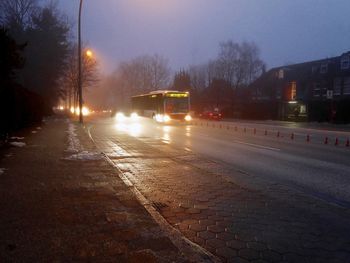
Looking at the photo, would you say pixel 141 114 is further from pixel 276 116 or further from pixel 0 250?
pixel 0 250

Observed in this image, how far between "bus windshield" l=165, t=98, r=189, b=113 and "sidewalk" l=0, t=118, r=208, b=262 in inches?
1209

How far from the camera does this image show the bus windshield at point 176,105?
41.3m

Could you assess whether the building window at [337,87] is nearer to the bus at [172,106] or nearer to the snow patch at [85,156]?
the bus at [172,106]

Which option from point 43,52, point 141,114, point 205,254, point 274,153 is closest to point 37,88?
point 43,52

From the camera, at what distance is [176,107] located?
41594mm

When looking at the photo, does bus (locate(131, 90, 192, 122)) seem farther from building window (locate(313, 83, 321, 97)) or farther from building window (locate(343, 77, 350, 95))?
building window (locate(313, 83, 321, 97))

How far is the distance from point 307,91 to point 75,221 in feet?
194

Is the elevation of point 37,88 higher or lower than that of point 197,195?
higher

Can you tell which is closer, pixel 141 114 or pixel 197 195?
pixel 197 195

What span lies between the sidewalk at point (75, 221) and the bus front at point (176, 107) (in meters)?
30.6

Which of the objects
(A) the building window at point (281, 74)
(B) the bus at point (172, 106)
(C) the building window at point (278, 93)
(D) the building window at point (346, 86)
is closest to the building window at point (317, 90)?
(D) the building window at point (346, 86)

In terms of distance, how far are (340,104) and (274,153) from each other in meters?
30.4

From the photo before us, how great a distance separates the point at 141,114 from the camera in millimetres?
52031

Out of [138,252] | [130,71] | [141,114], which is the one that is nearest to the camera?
[138,252]
